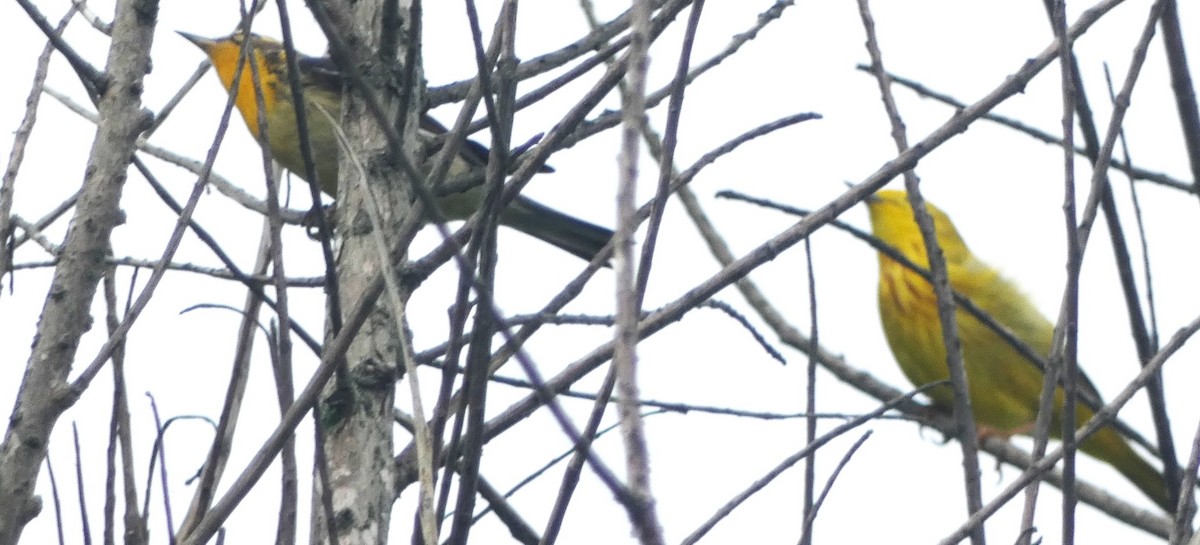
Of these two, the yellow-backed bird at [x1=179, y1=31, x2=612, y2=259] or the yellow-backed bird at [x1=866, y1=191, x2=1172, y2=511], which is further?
the yellow-backed bird at [x1=866, y1=191, x2=1172, y2=511]

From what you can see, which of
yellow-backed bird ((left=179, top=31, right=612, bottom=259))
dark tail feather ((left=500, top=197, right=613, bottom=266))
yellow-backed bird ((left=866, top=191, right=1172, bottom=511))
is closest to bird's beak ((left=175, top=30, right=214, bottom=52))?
yellow-backed bird ((left=179, top=31, right=612, bottom=259))

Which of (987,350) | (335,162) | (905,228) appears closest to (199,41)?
(335,162)

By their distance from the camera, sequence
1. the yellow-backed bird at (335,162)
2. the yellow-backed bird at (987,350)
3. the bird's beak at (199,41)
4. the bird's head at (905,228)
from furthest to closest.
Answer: the bird's head at (905,228) → the yellow-backed bird at (987,350) → the bird's beak at (199,41) → the yellow-backed bird at (335,162)

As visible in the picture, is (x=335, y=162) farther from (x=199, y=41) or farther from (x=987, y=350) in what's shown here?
(x=987, y=350)

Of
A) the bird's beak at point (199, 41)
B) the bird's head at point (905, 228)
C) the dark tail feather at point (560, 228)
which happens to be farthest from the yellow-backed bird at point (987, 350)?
the bird's beak at point (199, 41)

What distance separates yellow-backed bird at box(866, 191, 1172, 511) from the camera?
7137mm

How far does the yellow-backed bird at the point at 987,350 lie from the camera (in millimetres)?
7137

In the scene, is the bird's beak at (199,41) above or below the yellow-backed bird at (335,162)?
above

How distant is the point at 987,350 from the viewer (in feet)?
23.6

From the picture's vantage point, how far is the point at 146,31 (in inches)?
101

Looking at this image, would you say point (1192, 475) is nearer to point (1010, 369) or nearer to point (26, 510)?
point (26, 510)

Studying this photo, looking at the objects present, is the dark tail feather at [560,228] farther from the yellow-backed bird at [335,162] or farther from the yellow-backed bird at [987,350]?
the yellow-backed bird at [987,350]

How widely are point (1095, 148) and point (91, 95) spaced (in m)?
1.94

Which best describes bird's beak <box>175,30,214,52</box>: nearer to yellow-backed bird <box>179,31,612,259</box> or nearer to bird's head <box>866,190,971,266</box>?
yellow-backed bird <box>179,31,612,259</box>
